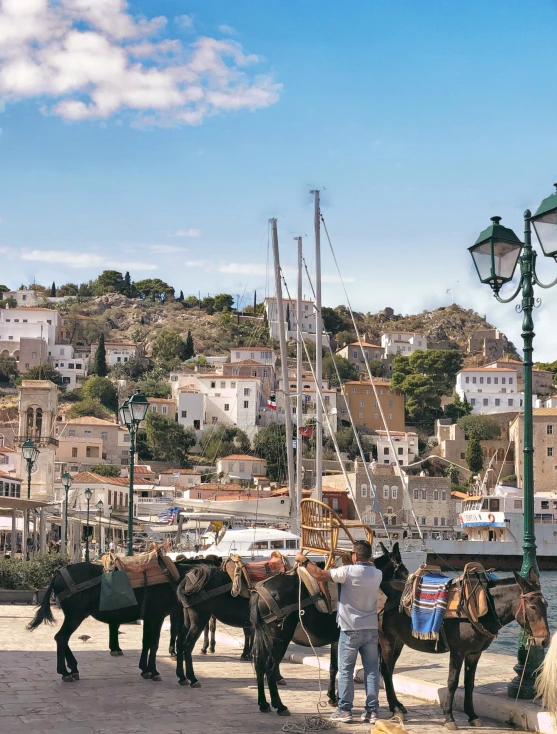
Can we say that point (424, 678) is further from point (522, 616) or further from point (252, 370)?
point (252, 370)

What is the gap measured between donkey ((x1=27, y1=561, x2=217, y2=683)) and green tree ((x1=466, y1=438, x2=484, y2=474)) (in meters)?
95.1

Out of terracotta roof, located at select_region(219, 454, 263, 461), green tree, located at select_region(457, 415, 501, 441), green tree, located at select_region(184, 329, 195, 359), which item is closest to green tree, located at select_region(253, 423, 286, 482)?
terracotta roof, located at select_region(219, 454, 263, 461)

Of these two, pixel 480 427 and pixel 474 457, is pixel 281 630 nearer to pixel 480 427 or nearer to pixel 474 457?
pixel 474 457

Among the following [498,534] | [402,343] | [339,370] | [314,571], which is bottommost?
[498,534]

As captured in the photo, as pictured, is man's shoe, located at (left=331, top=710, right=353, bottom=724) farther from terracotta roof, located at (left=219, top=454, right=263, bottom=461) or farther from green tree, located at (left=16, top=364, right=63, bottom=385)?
green tree, located at (left=16, top=364, right=63, bottom=385)

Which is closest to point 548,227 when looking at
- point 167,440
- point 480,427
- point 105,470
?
point 105,470

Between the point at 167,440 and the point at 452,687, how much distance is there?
9302 centimetres

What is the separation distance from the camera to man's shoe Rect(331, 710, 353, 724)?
8.92 meters

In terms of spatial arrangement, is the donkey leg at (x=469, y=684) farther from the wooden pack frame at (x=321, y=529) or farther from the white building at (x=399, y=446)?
the white building at (x=399, y=446)

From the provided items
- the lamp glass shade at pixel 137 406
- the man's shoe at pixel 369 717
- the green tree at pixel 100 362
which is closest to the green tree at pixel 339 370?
the green tree at pixel 100 362

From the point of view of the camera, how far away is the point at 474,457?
104 meters

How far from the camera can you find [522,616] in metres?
Result: 8.87

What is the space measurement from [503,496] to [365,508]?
444 inches

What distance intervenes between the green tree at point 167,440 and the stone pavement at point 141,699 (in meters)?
87.1
